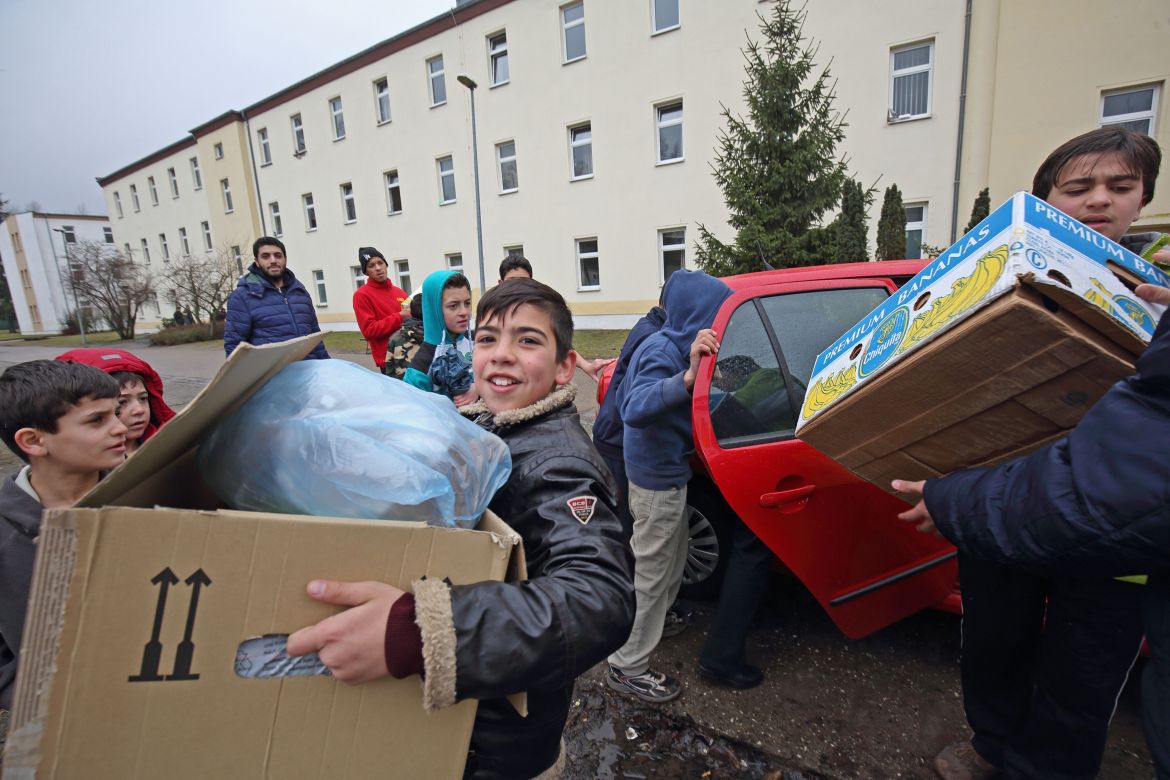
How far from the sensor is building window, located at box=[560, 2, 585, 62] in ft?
47.9

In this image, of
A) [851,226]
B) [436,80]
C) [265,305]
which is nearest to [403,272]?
[436,80]

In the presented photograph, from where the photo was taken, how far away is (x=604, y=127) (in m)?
14.4

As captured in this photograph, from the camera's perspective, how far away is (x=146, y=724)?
650 millimetres

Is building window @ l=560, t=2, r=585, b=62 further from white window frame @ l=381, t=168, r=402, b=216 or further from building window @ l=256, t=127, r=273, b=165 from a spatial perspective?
building window @ l=256, t=127, r=273, b=165

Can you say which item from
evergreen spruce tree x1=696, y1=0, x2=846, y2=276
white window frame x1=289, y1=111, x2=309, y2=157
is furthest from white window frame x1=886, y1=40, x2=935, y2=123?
white window frame x1=289, y1=111, x2=309, y2=157

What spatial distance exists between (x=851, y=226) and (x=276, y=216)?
2433 cm

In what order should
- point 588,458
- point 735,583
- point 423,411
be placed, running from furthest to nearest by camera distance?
point 735,583 < point 588,458 < point 423,411

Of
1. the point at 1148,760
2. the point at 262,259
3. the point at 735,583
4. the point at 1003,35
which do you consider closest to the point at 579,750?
the point at 735,583

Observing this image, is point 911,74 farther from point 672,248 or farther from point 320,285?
point 320,285

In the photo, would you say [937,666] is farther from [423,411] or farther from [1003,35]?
[1003,35]

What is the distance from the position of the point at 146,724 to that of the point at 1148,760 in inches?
111

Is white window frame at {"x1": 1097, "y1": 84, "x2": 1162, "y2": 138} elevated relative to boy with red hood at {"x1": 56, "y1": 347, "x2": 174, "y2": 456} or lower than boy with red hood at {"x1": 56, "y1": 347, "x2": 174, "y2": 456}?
elevated

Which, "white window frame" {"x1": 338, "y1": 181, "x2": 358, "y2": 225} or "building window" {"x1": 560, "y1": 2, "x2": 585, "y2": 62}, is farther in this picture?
"white window frame" {"x1": 338, "y1": 181, "x2": 358, "y2": 225}

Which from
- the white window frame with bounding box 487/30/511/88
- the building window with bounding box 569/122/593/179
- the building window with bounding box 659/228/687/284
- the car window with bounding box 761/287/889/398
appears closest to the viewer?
the car window with bounding box 761/287/889/398
